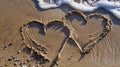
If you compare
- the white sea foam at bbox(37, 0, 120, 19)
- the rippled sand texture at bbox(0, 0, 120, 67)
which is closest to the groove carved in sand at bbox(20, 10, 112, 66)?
the rippled sand texture at bbox(0, 0, 120, 67)

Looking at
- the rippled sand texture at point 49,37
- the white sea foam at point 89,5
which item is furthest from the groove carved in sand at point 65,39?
the white sea foam at point 89,5

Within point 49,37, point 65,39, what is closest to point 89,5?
point 65,39

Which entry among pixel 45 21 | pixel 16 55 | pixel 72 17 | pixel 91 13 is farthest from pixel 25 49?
pixel 91 13

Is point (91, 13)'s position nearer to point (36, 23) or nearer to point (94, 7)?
point (94, 7)

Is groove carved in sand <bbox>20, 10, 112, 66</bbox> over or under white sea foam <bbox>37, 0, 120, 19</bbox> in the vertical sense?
under

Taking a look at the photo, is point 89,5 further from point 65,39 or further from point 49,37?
point 49,37

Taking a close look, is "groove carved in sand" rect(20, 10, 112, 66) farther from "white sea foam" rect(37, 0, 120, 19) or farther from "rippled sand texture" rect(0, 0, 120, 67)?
"white sea foam" rect(37, 0, 120, 19)

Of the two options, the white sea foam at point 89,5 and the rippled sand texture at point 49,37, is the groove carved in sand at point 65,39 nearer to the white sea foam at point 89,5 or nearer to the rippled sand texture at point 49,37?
the rippled sand texture at point 49,37
